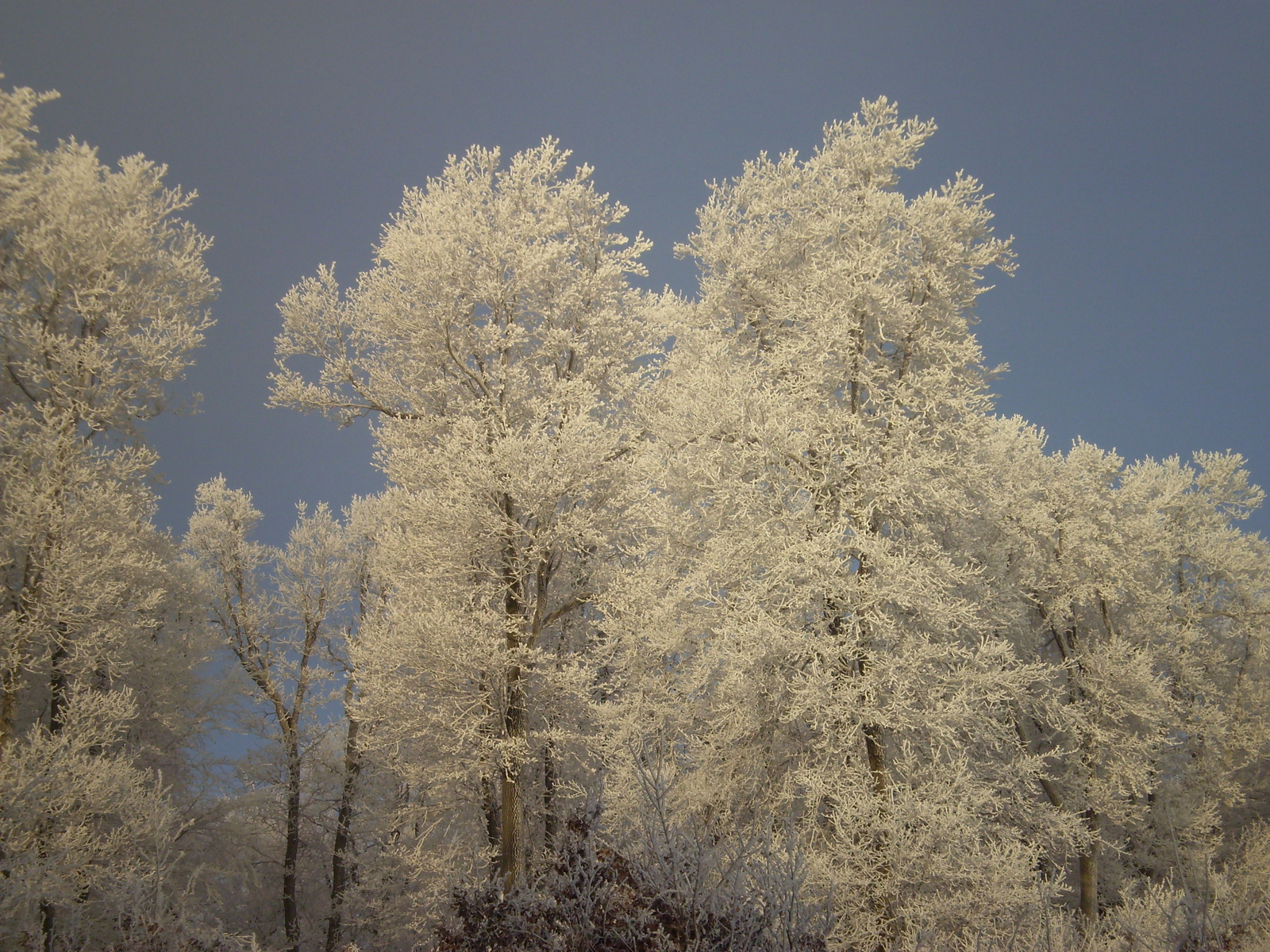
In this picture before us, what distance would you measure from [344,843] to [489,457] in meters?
11.8

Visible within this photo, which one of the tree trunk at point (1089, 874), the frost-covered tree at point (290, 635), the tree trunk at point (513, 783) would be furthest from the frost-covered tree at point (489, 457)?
the tree trunk at point (1089, 874)

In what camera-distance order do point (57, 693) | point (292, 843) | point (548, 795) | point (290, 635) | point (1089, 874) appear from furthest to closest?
point (290, 635) < point (292, 843) < point (1089, 874) < point (548, 795) < point (57, 693)

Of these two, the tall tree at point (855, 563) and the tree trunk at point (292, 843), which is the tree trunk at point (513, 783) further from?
the tree trunk at point (292, 843)

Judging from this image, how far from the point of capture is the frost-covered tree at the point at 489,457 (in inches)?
378

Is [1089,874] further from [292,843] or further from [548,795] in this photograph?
[292,843]

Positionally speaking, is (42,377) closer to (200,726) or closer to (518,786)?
(200,726)

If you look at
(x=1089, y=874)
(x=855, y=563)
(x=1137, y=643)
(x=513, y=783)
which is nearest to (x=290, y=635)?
(x=513, y=783)

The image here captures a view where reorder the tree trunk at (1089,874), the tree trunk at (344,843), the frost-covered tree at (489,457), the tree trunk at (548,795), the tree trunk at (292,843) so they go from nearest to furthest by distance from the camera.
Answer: the frost-covered tree at (489,457)
the tree trunk at (548,795)
the tree trunk at (1089,874)
the tree trunk at (292,843)
the tree trunk at (344,843)

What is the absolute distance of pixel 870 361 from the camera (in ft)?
29.5

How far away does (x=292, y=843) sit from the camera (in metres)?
15.0

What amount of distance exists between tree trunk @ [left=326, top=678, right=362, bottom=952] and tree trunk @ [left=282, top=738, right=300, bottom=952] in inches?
30.4

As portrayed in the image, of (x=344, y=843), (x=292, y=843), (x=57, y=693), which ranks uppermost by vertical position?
(x=57, y=693)

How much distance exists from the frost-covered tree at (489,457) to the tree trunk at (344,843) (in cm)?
524

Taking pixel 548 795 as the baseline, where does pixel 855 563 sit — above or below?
above
